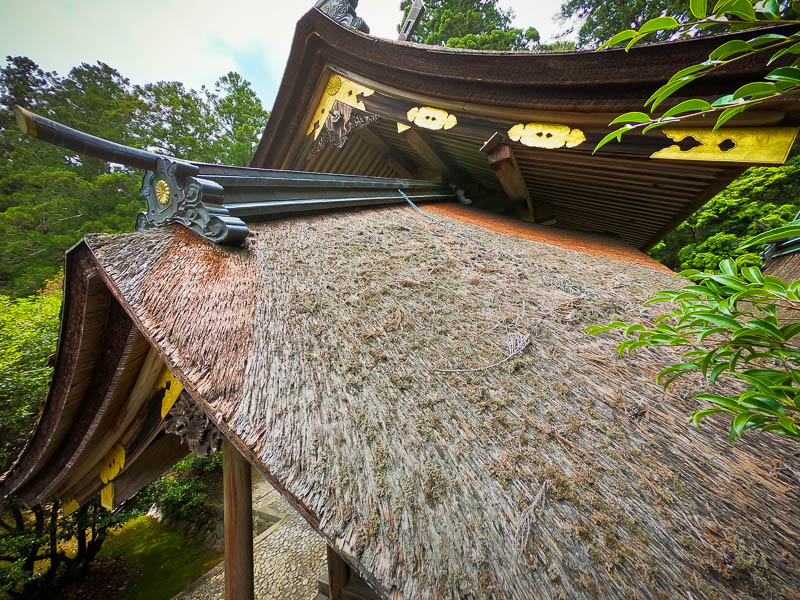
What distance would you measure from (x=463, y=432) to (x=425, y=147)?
2.49m

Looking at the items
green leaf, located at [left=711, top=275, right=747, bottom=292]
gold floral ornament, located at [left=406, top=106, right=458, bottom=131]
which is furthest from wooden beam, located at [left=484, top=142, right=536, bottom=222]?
green leaf, located at [left=711, top=275, right=747, bottom=292]

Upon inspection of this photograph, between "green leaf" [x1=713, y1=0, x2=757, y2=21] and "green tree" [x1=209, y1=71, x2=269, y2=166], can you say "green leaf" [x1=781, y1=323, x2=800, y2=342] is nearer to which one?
"green leaf" [x1=713, y1=0, x2=757, y2=21]

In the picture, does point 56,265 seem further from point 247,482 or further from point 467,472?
point 467,472

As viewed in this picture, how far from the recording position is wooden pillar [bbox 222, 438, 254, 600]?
139 centimetres

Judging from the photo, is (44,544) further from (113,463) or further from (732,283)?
(732,283)

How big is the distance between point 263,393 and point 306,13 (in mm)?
3038

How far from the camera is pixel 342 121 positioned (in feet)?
8.32

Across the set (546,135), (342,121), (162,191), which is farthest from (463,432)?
(342,121)

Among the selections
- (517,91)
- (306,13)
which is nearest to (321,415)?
(517,91)

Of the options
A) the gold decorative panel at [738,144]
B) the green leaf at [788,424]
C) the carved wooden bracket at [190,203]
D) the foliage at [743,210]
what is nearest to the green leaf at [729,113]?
the green leaf at [788,424]

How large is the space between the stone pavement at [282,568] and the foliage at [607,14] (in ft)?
47.3

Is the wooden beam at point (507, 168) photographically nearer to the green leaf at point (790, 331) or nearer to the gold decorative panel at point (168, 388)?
the green leaf at point (790, 331)

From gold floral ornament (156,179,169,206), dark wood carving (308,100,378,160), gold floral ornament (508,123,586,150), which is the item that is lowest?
gold floral ornament (156,179,169,206)

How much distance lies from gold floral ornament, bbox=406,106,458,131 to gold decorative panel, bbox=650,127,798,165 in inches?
46.0
